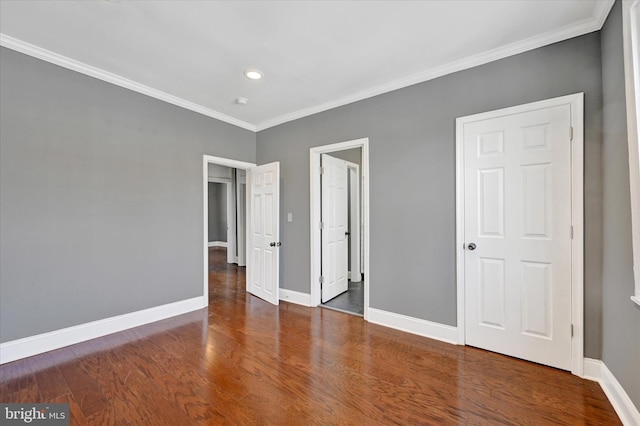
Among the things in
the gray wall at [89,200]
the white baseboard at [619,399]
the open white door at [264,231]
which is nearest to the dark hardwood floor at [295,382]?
the white baseboard at [619,399]

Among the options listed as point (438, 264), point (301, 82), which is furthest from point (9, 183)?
point (438, 264)

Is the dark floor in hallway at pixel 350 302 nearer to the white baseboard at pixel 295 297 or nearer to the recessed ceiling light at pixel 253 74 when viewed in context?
the white baseboard at pixel 295 297

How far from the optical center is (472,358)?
91.5 inches

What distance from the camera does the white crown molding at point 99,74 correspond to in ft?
7.45

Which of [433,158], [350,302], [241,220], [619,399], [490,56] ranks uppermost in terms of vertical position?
[490,56]

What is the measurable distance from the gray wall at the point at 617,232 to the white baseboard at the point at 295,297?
9.51 feet

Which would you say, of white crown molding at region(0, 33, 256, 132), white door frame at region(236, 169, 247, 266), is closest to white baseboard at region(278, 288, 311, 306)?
white crown molding at region(0, 33, 256, 132)

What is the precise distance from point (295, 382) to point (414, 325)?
1438 mm

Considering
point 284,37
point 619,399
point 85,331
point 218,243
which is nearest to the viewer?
point 619,399

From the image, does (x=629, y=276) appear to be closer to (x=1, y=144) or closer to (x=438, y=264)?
(x=438, y=264)

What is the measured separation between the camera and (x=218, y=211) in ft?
33.4

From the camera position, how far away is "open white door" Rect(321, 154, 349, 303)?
12.6ft
